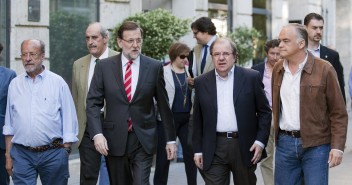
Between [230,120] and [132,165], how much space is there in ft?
3.31

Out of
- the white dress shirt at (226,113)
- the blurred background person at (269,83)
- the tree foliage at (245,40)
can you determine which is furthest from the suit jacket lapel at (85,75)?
the tree foliage at (245,40)

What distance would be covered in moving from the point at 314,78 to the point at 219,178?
1.24 meters

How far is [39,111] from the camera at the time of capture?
7.53m

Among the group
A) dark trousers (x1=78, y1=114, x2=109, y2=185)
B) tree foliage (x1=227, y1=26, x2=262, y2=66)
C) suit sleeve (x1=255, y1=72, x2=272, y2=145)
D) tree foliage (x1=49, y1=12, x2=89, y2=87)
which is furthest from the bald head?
tree foliage (x1=227, y1=26, x2=262, y2=66)

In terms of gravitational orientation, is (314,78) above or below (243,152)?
above

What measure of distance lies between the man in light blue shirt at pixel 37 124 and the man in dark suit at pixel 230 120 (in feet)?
4.19

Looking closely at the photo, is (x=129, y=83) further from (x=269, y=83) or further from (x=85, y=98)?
(x=269, y=83)

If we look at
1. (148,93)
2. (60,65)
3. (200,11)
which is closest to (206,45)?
(148,93)

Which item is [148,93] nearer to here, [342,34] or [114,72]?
[114,72]

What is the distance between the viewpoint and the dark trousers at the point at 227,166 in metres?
Result: 7.33

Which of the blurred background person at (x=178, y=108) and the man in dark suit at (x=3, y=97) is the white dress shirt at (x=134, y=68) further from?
the blurred background person at (x=178, y=108)

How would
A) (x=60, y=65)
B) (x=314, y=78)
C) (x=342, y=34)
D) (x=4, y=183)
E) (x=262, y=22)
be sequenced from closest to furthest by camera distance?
(x=314, y=78)
(x=4, y=183)
(x=60, y=65)
(x=262, y=22)
(x=342, y=34)

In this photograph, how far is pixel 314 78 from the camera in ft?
23.3

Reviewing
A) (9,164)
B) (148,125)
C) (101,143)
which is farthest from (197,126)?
(9,164)
